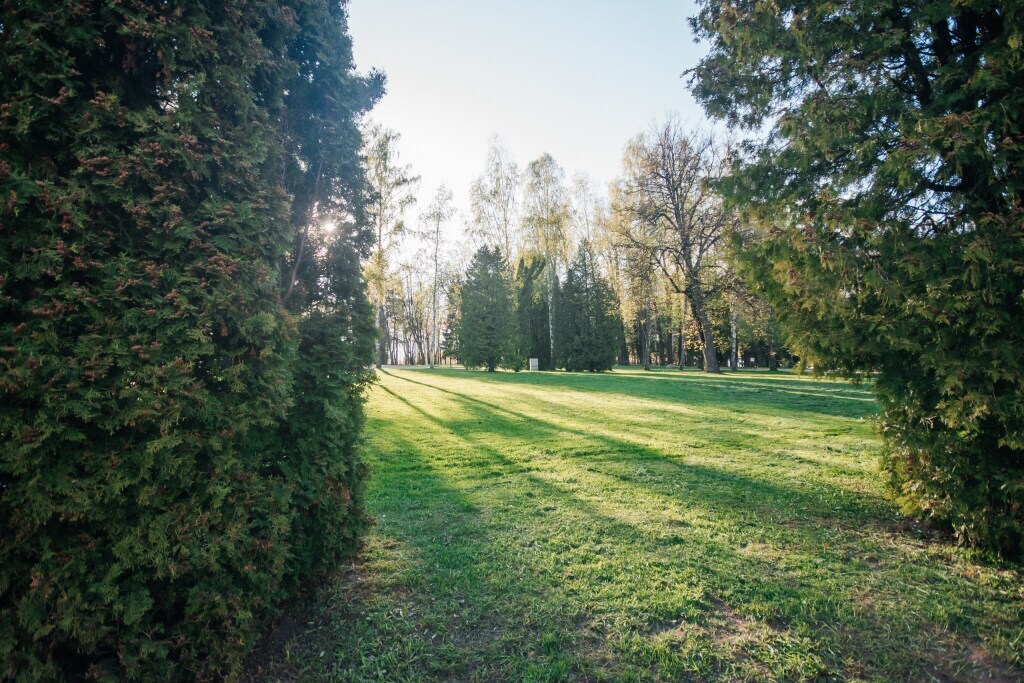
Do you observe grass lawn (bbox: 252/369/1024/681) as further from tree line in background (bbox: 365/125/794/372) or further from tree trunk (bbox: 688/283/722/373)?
tree trunk (bbox: 688/283/722/373)

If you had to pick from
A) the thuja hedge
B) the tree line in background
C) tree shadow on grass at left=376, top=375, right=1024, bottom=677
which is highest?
the tree line in background

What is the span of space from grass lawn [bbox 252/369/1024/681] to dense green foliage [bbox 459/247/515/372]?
17.7 m

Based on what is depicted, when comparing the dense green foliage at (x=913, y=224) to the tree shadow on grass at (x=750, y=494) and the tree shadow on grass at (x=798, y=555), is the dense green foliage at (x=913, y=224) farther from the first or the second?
the tree shadow on grass at (x=798, y=555)

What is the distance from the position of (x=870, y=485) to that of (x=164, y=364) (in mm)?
6989

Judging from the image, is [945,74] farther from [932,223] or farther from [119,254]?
[119,254]

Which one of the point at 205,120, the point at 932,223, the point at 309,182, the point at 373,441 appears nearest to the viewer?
the point at 205,120

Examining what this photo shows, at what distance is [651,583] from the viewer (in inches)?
126

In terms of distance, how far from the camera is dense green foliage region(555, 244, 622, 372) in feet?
87.7

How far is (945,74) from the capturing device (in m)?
3.35

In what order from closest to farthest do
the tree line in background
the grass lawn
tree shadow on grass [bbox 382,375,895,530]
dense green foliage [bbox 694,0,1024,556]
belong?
the grass lawn
dense green foliage [bbox 694,0,1024,556]
tree shadow on grass [bbox 382,375,895,530]
the tree line in background

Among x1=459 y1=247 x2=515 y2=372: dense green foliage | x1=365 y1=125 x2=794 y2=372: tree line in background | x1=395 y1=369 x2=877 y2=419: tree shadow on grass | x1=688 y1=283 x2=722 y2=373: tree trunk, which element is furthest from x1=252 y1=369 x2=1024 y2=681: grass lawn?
x1=459 y1=247 x2=515 y2=372: dense green foliage

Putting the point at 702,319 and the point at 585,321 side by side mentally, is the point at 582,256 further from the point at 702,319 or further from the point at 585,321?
the point at 702,319

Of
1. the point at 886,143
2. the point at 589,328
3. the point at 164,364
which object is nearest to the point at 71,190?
the point at 164,364

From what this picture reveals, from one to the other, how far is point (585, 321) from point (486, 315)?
6520 mm
